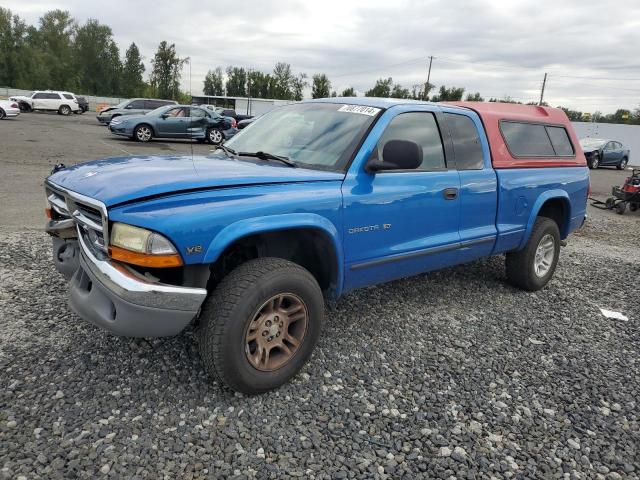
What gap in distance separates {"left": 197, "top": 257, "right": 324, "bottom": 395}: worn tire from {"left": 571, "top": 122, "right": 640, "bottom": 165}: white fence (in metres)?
36.6

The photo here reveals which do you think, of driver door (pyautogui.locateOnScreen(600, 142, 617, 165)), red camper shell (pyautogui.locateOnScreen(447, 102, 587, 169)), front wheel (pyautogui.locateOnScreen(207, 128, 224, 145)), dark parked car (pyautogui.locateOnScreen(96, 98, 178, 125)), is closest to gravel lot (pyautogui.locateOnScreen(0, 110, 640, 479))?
red camper shell (pyautogui.locateOnScreen(447, 102, 587, 169))

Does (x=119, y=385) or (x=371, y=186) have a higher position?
(x=371, y=186)

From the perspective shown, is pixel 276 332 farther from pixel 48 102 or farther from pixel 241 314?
pixel 48 102

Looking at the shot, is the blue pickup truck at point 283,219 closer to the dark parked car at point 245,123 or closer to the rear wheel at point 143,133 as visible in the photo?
the dark parked car at point 245,123

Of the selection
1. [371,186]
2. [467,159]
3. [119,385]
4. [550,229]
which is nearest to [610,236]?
[550,229]

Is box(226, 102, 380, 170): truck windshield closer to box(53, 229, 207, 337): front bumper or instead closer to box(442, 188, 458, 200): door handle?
box(442, 188, 458, 200): door handle

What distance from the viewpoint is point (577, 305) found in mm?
4820

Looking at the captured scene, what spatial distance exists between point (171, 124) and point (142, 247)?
57.1 ft

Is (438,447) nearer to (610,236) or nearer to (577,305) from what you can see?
(577,305)

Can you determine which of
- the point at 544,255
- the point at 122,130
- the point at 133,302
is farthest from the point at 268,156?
the point at 122,130

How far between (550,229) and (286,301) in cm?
332

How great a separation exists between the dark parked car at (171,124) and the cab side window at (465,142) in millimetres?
14800

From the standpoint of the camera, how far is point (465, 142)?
4137 mm

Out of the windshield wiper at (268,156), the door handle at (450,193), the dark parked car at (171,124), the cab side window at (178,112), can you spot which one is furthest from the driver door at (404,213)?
the cab side window at (178,112)
